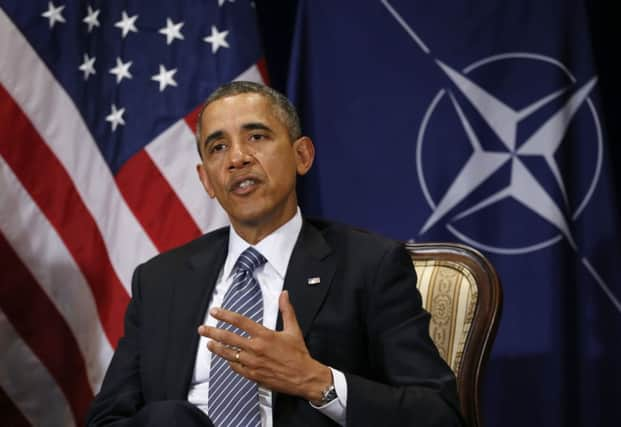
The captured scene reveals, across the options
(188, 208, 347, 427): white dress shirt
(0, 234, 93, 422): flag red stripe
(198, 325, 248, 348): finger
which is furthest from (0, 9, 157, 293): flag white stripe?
(198, 325, 248, 348): finger

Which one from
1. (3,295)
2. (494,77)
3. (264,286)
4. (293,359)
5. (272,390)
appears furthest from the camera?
(494,77)

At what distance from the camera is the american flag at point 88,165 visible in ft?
9.83

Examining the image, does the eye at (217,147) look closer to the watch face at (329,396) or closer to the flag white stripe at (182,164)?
the watch face at (329,396)

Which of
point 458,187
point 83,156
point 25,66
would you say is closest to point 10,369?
point 83,156

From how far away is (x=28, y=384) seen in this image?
2.99 m

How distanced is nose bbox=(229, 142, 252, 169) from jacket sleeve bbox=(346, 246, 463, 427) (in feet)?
1.47

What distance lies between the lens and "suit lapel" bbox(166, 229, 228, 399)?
1.96 metres

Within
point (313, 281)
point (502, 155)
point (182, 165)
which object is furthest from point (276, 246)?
point (502, 155)

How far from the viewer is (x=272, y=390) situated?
1.79 meters

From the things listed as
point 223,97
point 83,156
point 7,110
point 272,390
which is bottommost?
point 272,390

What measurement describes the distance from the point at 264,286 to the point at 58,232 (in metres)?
1.35

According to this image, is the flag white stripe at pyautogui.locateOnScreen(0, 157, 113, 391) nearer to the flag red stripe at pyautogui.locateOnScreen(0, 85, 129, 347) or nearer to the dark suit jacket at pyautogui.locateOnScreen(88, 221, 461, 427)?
the flag red stripe at pyautogui.locateOnScreen(0, 85, 129, 347)

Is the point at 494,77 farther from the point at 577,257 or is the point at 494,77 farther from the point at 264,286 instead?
the point at 264,286

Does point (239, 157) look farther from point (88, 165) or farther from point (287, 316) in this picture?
point (88, 165)
